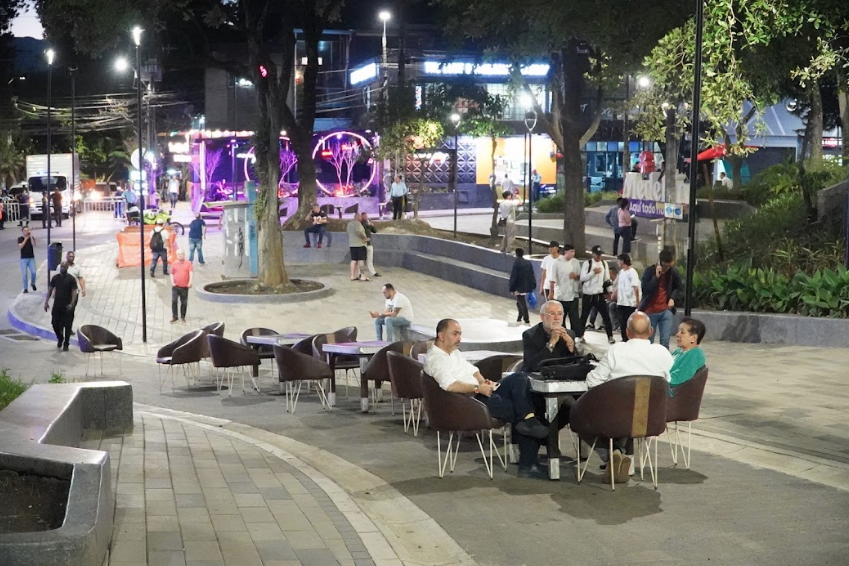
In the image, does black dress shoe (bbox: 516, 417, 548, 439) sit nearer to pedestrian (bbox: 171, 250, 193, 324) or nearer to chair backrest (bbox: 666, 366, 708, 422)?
chair backrest (bbox: 666, 366, 708, 422)

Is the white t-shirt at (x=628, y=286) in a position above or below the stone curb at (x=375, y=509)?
above

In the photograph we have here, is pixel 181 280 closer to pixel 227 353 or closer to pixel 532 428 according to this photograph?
pixel 227 353

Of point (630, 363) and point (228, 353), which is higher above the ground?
point (630, 363)

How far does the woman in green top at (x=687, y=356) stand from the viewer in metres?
9.33

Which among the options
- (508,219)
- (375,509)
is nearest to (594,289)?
(508,219)

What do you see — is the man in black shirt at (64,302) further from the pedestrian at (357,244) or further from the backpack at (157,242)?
the backpack at (157,242)

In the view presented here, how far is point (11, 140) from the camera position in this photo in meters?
67.5

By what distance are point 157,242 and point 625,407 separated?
2212 centimetres

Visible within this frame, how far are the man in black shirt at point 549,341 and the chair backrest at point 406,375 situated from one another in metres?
1.27

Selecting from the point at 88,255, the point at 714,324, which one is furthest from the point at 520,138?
the point at 714,324

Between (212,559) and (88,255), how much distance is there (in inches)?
1139

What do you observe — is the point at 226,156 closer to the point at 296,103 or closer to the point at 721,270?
the point at 296,103

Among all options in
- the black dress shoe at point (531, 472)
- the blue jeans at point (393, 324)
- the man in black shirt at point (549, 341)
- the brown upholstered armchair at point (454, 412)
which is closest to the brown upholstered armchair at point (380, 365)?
the man in black shirt at point (549, 341)

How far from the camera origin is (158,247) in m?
28.8
